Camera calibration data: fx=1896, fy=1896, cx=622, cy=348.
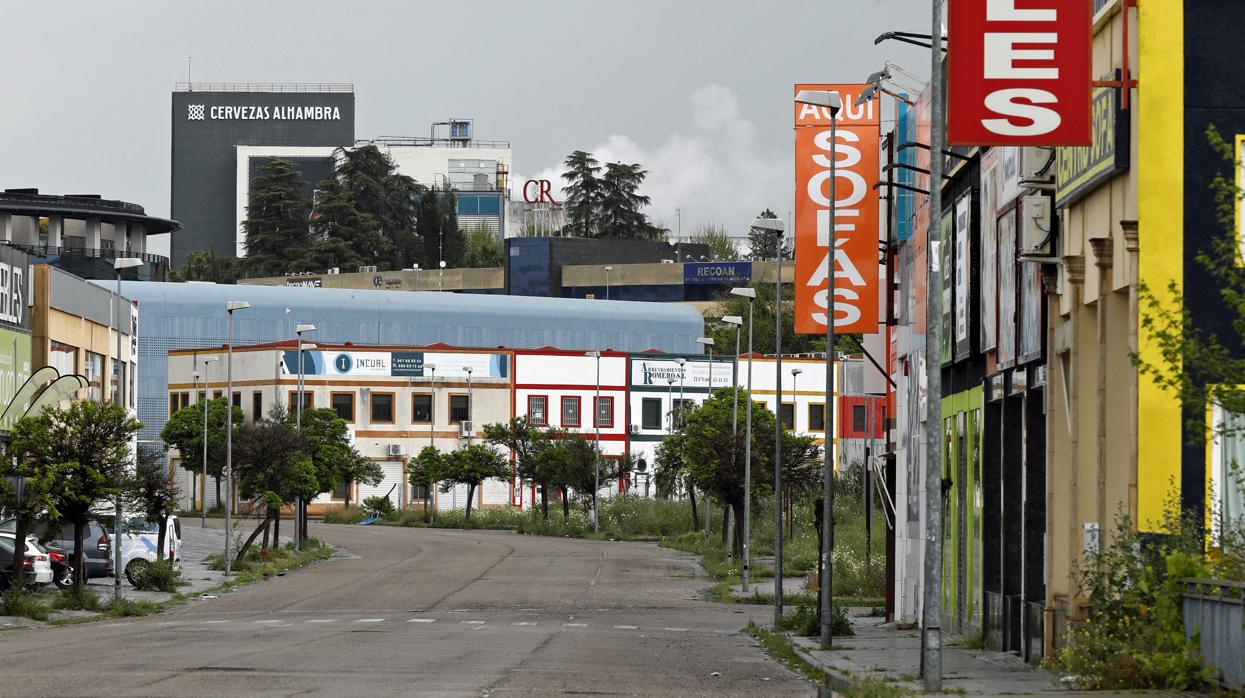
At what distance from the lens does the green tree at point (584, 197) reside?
165875 mm

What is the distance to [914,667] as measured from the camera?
22.7 meters

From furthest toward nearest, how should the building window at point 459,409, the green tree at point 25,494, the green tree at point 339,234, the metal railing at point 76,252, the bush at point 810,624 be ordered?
the green tree at point 339,234 < the metal railing at point 76,252 < the building window at point 459,409 < the green tree at point 25,494 < the bush at point 810,624

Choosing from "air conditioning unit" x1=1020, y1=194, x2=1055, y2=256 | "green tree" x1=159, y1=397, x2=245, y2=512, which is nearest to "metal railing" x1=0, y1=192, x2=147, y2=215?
"green tree" x1=159, y1=397, x2=245, y2=512

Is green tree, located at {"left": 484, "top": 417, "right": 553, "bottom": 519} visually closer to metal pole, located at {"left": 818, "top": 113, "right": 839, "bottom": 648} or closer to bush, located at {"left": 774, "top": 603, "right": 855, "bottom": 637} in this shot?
bush, located at {"left": 774, "top": 603, "right": 855, "bottom": 637}

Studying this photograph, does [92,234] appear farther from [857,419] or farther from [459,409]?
[857,419]

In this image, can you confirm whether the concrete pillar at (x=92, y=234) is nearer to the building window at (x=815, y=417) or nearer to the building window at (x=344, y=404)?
the building window at (x=344, y=404)

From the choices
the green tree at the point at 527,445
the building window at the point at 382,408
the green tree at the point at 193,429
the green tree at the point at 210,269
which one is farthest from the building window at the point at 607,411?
the green tree at the point at 210,269

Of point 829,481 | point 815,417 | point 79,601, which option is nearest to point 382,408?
point 815,417

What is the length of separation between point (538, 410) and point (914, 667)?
282ft

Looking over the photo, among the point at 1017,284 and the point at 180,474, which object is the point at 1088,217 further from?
the point at 180,474

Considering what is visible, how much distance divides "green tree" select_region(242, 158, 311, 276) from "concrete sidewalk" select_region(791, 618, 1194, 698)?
132258 mm

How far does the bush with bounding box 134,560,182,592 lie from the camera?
4434cm

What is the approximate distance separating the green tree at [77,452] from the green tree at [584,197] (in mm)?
129723

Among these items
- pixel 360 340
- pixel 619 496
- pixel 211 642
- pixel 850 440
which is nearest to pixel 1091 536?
pixel 211 642
